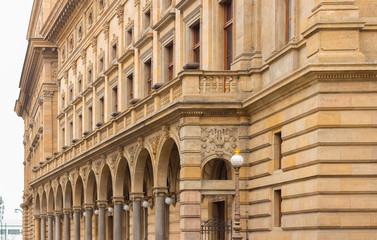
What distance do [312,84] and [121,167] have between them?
827 inches

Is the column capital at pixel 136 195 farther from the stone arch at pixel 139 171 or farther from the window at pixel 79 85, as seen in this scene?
the window at pixel 79 85

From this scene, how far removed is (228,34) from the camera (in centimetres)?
3666

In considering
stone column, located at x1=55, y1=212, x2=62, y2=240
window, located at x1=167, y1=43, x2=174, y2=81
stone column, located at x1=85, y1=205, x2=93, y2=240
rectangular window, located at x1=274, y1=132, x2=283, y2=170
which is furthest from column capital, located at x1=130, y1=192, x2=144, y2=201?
stone column, located at x1=55, y1=212, x2=62, y2=240

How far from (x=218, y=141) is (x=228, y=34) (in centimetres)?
547

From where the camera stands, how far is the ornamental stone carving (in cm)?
3300

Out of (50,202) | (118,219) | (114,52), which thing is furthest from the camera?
(50,202)

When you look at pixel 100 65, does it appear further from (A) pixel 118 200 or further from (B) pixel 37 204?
(B) pixel 37 204

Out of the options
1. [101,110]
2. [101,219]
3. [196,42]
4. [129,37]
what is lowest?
[101,219]

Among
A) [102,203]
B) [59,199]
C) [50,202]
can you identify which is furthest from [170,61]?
[50,202]

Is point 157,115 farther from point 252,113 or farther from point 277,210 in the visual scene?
point 277,210

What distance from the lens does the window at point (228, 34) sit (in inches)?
1426

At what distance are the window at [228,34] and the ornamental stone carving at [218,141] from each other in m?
3.91

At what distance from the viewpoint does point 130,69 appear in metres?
51.7

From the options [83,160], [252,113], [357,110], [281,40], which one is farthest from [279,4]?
[83,160]
